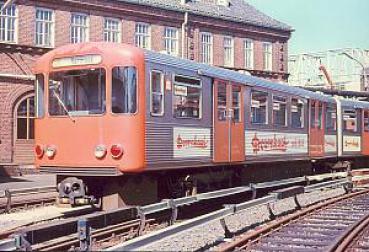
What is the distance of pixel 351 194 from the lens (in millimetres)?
16375

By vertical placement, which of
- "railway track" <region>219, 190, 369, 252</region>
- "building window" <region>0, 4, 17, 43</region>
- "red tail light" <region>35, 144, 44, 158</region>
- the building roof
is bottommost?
"railway track" <region>219, 190, 369, 252</region>

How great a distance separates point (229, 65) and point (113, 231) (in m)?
27.9

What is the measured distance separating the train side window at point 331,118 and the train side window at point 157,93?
10426 mm

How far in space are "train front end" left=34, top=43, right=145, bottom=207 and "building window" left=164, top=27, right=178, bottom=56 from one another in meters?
22.2

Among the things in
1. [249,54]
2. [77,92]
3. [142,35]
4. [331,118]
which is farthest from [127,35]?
[77,92]

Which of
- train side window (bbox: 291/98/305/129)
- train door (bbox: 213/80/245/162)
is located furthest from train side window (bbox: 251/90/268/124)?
train side window (bbox: 291/98/305/129)

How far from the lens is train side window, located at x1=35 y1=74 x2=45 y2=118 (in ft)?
37.6

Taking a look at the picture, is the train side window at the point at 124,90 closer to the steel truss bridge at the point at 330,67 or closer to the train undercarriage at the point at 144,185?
the train undercarriage at the point at 144,185

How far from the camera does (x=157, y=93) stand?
1077cm

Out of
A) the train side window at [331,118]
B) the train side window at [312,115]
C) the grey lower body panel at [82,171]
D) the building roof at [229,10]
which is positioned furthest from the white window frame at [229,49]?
the grey lower body panel at [82,171]

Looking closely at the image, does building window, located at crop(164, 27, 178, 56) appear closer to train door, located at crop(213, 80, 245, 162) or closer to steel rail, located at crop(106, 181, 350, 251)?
train door, located at crop(213, 80, 245, 162)

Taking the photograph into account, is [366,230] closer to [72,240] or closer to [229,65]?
[72,240]

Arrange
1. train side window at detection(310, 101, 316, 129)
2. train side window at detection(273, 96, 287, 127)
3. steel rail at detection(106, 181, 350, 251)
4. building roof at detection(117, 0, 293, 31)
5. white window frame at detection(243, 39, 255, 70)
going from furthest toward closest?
1. white window frame at detection(243, 39, 255, 70)
2. building roof at detection(117, 0, 293, 31)
3. train side window at detection(310, 101, 316, 129)
4. train side window at detection(273, 96, 287, 127)
5. steel rail at detection(106, 181, 350, 251)

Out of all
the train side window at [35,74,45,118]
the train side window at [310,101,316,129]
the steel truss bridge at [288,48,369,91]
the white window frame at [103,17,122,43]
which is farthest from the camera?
the steel truss bridge at [288,48,369,91]
